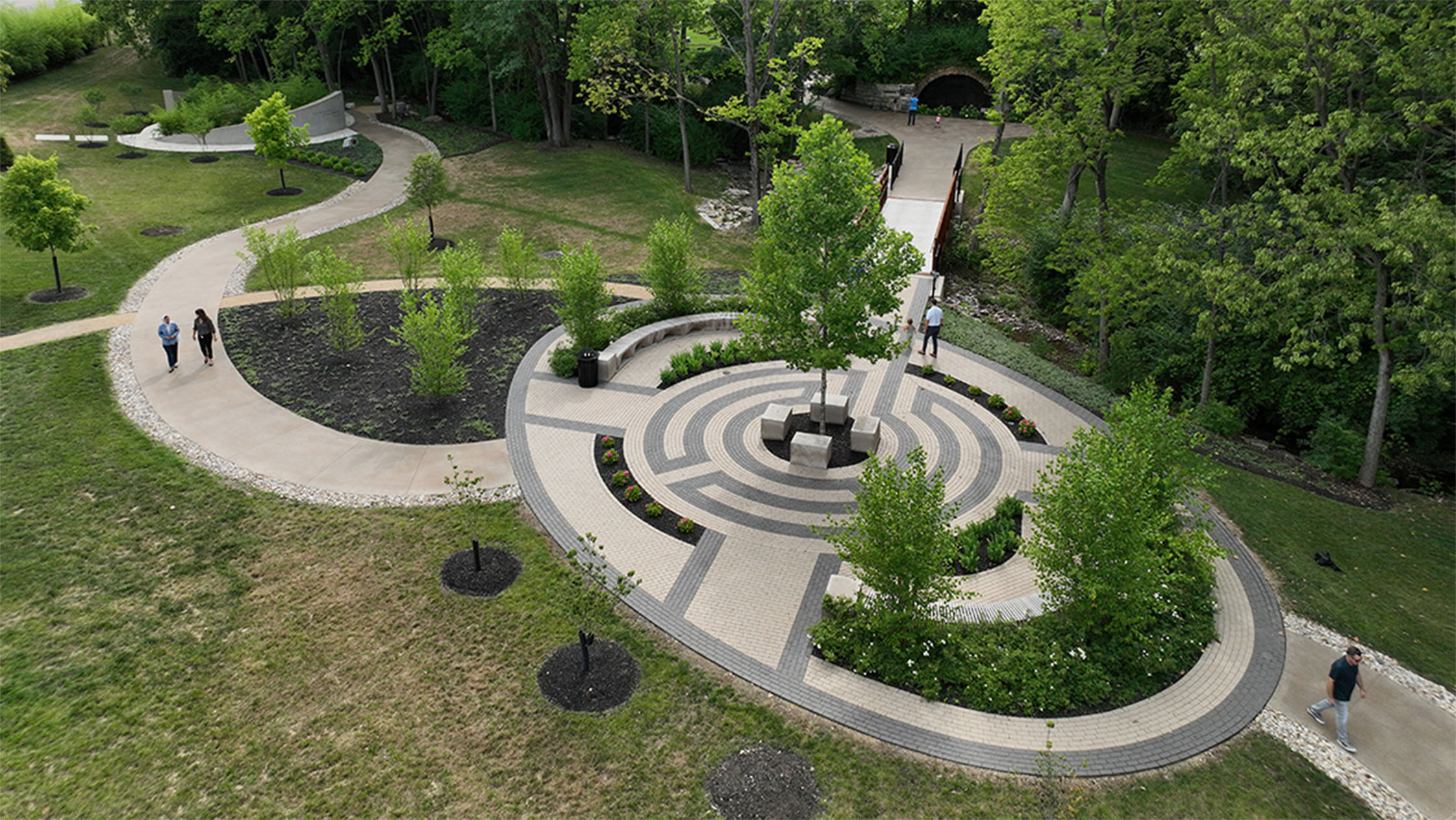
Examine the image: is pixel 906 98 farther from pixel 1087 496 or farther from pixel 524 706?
pixel 524 706

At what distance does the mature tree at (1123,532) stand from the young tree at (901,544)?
1709 mm

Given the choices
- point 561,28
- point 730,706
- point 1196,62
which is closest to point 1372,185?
point 1196,62

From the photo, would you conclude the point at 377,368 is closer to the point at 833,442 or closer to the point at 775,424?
the point at 775,424

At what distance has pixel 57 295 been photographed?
75.6ft

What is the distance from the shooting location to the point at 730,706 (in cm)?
1141

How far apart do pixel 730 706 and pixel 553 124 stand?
120ft

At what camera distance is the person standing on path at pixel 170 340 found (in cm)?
1942

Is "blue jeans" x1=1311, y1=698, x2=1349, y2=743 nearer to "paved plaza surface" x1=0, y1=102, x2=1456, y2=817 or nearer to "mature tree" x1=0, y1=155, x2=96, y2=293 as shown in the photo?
"paved plaza surface" x1=0, y1=102, x2=1456, y2=817

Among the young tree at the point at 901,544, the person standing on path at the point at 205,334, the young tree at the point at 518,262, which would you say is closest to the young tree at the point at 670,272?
the young tree at the point at 518,262

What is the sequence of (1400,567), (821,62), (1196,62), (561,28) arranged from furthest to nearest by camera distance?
(821,62), (561,28), (1196,62), (1400,567)

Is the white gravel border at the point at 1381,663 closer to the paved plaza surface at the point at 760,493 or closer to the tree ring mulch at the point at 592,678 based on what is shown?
the paved plaza surface at the point at 760,493


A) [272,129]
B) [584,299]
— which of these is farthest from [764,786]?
[272,129]

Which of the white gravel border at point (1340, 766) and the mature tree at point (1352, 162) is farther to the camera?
the mature tree at point (1352, 162)

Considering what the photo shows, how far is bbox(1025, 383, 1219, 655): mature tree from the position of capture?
11.5 meters
